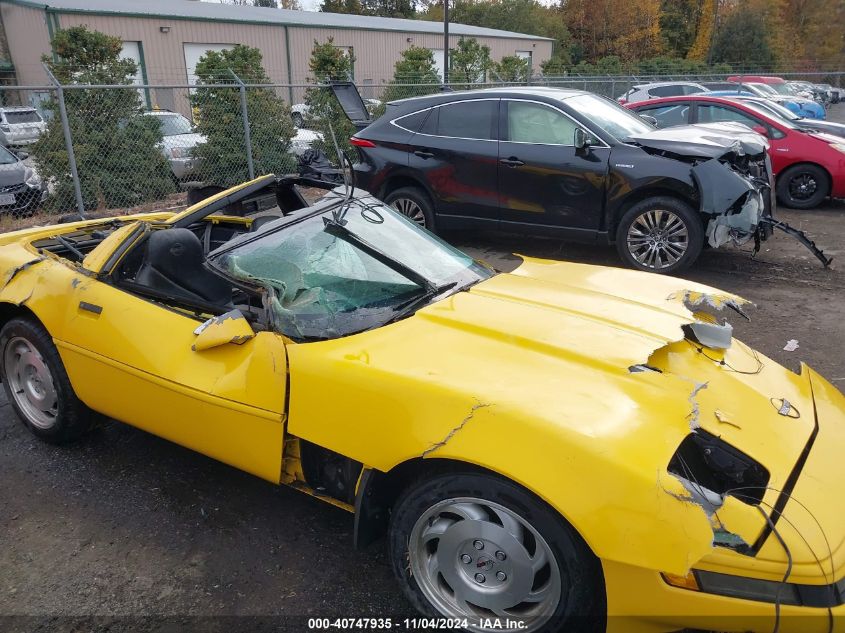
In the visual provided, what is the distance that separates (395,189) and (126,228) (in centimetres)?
462

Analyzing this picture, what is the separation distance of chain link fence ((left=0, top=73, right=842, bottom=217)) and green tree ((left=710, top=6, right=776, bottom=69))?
4294 centimetres

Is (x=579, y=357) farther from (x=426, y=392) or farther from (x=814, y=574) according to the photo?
(x=814, y=574)

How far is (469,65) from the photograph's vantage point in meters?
17.2

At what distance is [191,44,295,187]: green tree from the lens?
11055mm

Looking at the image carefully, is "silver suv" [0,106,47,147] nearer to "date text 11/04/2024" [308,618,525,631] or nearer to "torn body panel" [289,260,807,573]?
"torn body panel" [289,260,807,573]

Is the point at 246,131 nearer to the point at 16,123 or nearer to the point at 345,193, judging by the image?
the point at 345,193

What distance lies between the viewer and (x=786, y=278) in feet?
22.0

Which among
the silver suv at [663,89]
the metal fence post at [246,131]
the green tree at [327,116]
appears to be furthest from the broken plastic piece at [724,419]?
the silver suv at [663,89]

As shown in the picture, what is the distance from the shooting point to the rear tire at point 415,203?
7.59 meters

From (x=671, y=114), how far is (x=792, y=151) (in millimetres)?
1936

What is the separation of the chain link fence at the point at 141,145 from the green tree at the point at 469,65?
5.38 metres

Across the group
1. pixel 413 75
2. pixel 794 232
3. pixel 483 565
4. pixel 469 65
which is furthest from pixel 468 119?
pixel 469 65

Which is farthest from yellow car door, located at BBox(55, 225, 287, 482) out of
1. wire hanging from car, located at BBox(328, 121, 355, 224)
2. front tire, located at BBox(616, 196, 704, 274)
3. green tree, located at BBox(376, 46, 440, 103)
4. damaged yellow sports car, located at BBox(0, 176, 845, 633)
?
green tree, located at BBox(376, 46, 440, 103)

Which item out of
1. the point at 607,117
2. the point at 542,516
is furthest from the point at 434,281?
the point at 607,117
